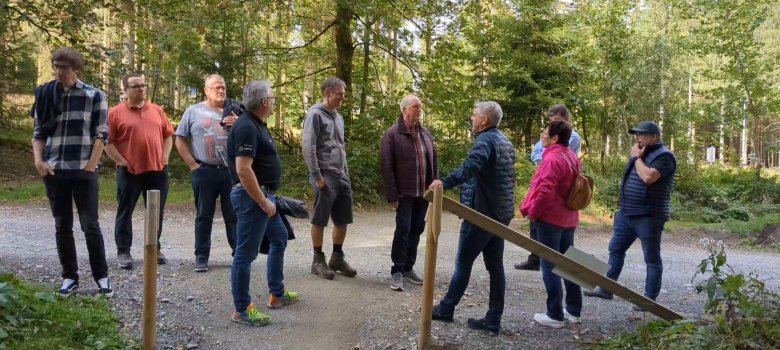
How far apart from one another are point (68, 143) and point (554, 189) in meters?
4.02

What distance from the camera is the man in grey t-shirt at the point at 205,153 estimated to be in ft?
19.3

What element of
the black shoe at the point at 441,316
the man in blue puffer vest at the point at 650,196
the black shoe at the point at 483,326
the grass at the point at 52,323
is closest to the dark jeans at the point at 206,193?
the grass at the point at 52,323

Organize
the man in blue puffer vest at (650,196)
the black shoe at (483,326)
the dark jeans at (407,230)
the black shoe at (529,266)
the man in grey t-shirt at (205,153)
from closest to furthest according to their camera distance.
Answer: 1. the black shoe at (483,326)
2. the man in blue puffer vest at (650,196)
3. the dark jeans at (407,230)
4. the man in grey t-shirt at (205,153)
5. the black shoe at (529,266)

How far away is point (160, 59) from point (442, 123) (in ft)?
Result: 22.1

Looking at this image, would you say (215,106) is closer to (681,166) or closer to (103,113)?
(103,113)

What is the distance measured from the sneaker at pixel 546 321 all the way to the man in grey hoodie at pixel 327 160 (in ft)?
6.80

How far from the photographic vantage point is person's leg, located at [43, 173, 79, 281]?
15.7 feet

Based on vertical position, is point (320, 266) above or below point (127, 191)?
below

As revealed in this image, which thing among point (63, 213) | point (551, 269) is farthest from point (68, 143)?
point (551, 269)

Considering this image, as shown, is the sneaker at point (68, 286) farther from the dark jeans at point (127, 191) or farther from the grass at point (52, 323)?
the dark jeans at point (127, 191)

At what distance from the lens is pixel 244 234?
177 inches

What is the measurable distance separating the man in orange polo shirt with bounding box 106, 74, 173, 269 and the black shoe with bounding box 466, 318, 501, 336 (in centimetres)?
348

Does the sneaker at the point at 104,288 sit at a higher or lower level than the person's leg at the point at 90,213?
lower

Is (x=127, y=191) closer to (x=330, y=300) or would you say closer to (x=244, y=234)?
(x=244, y=234)
